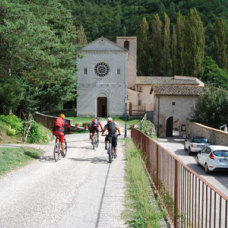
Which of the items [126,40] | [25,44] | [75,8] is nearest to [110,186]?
[25,44]

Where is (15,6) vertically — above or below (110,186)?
above

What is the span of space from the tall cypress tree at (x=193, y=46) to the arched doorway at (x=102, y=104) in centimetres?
2659

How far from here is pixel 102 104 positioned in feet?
155

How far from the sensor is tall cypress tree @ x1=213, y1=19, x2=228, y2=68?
71562mm

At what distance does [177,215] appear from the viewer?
15.2 feet

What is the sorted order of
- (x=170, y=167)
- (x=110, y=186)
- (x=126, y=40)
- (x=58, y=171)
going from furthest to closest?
(x=126, y=40)
(x=58, y=171)
(x=110, y=186)
(x=170, y=167)

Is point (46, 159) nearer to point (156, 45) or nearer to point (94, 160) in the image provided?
point (94, 160)

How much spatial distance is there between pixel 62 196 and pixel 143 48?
68915 millimetres

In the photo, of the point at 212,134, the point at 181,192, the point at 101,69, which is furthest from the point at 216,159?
the point at 101,69

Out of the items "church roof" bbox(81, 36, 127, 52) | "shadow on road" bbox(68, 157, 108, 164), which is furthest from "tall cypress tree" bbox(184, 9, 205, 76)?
"shadow on road" bbox(68, 157, 108, 164)

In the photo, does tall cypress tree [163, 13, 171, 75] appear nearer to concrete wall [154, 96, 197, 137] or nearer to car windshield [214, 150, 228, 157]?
concrete wall [154, 96, 197, 137]

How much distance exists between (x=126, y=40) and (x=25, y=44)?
140ft

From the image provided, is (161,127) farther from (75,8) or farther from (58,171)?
(75,8)

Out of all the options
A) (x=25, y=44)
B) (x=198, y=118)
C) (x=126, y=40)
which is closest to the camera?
(x=25, y=44)
